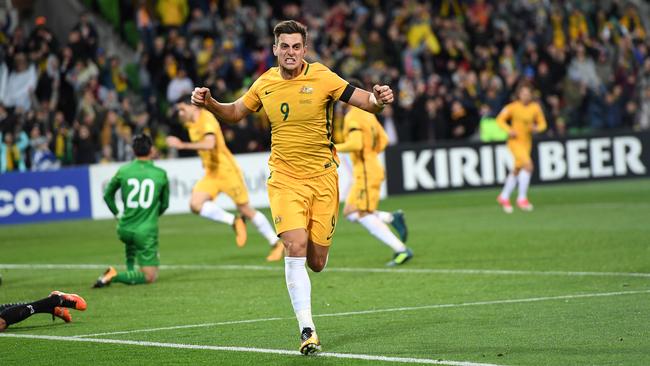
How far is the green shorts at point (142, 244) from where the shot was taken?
1428 centimetres

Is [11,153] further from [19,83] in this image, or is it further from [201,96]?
[201,96]

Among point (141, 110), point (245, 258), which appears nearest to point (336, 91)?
point (245, 258)

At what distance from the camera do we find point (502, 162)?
28438 millimetres

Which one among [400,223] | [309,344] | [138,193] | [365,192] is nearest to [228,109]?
[309,344]

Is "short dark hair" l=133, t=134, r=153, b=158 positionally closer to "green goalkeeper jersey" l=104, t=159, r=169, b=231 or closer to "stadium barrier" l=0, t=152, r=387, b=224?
"green goalkeeper jersey" l=104, t=159, r=169, b=231

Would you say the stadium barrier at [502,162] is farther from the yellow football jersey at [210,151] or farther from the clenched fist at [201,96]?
the clenched fist at [201,96]

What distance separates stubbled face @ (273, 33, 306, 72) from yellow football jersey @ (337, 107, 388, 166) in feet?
19.6

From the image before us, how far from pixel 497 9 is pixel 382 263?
807 inches

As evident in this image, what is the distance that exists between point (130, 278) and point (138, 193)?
990mm

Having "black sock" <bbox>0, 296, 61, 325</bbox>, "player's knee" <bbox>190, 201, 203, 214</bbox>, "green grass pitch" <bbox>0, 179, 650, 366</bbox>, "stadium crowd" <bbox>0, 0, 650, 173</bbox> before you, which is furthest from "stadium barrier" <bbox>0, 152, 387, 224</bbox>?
"black sock" <bbox>0, 296, 61, 325</bbox>

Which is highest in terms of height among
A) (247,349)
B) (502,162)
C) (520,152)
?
(520,152)

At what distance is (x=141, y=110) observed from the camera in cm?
2838

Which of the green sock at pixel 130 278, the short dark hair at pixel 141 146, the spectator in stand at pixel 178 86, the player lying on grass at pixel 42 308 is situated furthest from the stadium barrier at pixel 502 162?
the player lying on grass at pixel 42 308

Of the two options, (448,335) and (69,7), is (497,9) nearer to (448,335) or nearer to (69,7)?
(69,7)
